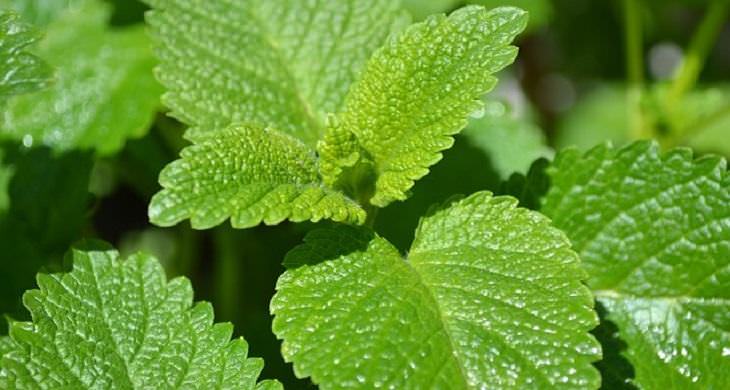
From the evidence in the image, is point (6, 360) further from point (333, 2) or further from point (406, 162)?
point (333, 2)

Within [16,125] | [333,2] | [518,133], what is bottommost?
[16,125]

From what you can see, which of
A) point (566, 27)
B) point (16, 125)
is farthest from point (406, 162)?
point (566, 27)

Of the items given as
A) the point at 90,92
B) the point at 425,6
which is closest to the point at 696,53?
the point at 425,6

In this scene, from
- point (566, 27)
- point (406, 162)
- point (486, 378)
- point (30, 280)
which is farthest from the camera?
point (566, 27)

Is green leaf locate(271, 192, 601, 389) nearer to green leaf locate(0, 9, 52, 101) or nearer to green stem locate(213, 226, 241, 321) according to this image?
green leaf locate(0, 9, 52, 101)

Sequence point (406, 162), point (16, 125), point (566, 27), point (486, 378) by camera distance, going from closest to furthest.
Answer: point (486, 378)
point (406, 162)
point (16, 125)
point (566, 27)

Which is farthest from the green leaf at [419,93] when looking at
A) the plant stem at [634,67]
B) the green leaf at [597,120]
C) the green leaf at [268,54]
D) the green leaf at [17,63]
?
the green leaf at [597,120]

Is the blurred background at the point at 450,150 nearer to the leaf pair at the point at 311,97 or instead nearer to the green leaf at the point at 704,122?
the green leaf at the point at 704,122
